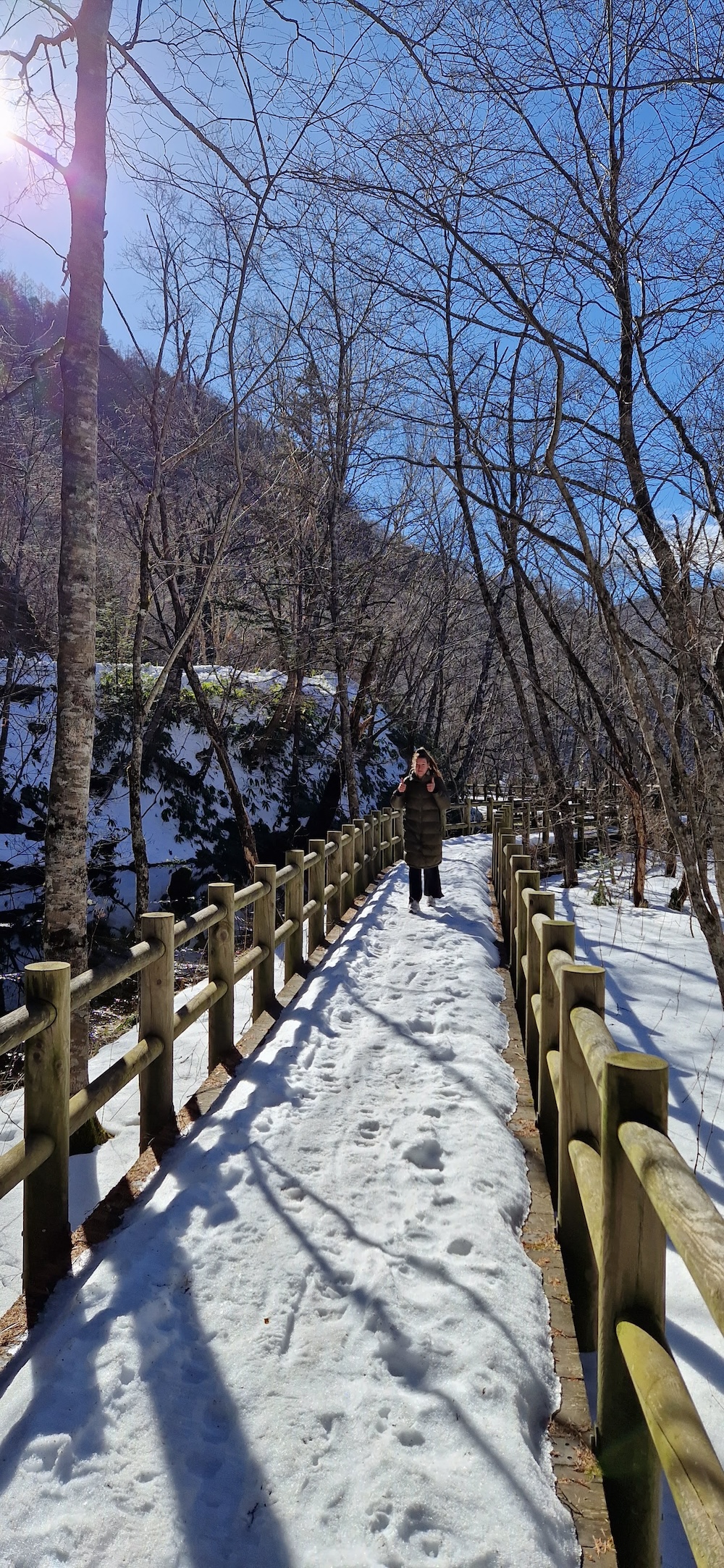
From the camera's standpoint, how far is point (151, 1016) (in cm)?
400

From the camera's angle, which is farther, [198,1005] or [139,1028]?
[198,1005]

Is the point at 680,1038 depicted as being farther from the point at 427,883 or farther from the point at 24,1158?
the point at 24,1158

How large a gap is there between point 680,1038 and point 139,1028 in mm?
4027

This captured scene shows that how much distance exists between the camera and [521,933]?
5945 millimetres

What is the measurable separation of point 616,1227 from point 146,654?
23085mm

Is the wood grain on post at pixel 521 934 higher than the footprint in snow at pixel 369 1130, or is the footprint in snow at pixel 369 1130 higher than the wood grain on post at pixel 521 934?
the wood grain on post at pixel 521 934

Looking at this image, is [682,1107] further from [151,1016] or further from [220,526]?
[220,526]

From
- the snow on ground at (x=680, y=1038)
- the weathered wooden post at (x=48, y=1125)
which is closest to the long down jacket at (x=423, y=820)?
the snow on ground at (x=680, y=1038)

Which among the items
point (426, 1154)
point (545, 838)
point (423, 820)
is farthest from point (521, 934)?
point (545, 838)

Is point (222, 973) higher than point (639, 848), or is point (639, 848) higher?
point (639, 848)

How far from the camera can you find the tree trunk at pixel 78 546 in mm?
4660

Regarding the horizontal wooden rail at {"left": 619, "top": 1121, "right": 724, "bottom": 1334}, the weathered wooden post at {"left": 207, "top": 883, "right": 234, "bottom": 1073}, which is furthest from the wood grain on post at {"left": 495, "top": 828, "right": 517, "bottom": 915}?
the horizontal wooden rail at {"left": 619, "top": 1121, "right": 724, "bottom": 1334}

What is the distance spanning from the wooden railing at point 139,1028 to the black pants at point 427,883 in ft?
10.3

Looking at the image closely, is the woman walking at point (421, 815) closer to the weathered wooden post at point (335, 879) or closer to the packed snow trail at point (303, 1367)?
the weathered wooden post at point (335, 879)
